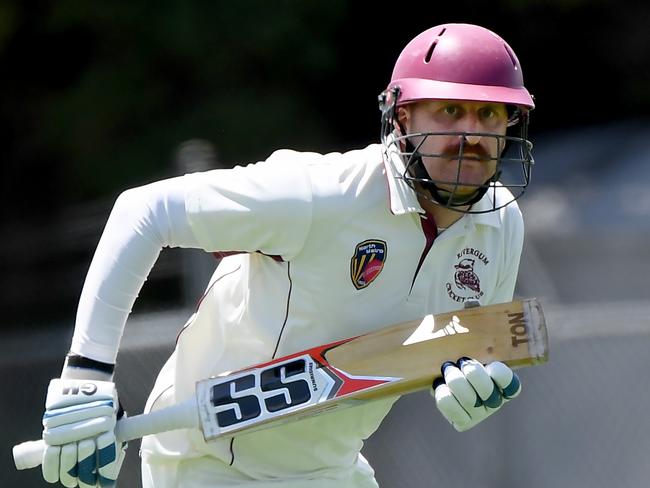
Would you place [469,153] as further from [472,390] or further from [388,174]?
[472,390]

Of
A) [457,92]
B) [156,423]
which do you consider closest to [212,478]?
[156,423]

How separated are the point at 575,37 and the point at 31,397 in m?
5.18

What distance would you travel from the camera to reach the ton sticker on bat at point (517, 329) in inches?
99.1

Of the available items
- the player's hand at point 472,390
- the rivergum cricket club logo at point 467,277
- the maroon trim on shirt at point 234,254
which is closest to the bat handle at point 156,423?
the maroon trim on shirt at point 234,254

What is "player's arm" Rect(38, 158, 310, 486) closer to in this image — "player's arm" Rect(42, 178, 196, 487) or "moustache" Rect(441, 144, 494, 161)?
"player's arm" Rect(42, 178, 196, 487)

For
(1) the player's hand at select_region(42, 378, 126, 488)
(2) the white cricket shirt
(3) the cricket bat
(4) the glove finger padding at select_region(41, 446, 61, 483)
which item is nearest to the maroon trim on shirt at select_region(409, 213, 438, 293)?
(2) the white cricket shirt

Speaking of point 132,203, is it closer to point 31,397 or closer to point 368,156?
point 368,156

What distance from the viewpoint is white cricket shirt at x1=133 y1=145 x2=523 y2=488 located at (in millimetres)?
2461

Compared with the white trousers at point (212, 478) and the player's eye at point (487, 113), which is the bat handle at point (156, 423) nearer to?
the white trousers at point (212, 478)

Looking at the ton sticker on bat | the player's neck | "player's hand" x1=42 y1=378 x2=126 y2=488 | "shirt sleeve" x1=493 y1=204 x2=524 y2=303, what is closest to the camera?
"player's hand" x1=42 y1=378 x2=126 y2=488

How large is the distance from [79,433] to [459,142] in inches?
36.2

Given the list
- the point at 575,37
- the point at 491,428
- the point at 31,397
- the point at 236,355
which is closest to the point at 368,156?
the point at 236,355

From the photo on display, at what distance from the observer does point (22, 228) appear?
288 inches

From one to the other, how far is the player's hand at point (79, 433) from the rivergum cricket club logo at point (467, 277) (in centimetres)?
74
